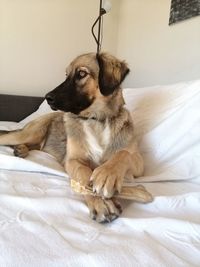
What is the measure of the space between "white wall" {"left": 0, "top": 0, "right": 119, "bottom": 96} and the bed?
1304 mm

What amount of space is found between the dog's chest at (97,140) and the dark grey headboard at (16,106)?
1459 millimetres

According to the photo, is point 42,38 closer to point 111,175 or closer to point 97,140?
point 97,140

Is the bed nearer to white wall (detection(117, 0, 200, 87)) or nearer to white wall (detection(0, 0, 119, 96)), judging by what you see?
white wall (detection(117, 0, 200, 87))

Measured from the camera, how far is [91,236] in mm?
751

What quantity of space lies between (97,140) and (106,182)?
43 cm

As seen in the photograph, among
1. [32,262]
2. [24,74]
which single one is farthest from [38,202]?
[24,74]

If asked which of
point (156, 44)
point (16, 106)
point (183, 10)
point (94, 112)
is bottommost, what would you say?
point (16, 106)

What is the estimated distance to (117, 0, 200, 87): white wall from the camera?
72.4 inches

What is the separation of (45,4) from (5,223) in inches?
95.6

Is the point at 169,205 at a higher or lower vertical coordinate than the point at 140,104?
lower

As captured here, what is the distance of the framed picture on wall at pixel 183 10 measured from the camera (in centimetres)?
176

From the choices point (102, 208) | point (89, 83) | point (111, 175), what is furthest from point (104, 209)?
point (89, 83)

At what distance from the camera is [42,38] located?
2.79 m

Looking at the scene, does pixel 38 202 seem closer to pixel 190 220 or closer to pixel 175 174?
pixel 190 220
